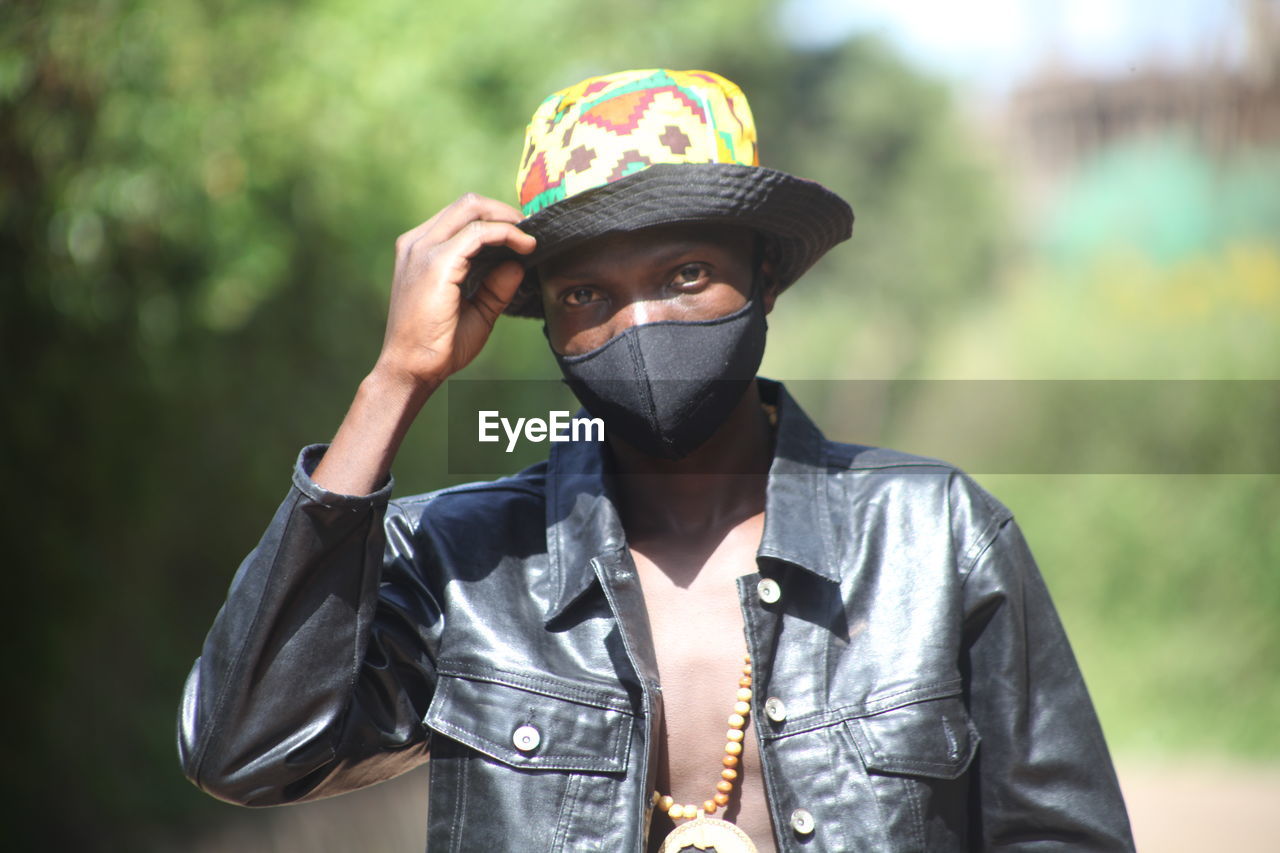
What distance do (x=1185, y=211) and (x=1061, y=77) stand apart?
3017 mm

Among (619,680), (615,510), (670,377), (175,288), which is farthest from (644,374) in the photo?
(175,288)

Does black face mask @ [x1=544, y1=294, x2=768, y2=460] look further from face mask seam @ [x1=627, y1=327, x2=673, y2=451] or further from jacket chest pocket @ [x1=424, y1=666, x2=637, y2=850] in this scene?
jacket chest pocket @ [x1=424, y1=666, x2=637, y2=850]

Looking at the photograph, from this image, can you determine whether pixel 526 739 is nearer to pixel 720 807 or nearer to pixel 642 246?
pixel 720 807

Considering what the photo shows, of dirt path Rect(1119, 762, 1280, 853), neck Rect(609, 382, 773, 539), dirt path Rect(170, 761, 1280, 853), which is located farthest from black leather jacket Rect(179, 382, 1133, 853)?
dirt path Rect(1119, 762, 1280, 853)

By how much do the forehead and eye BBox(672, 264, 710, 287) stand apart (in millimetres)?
34

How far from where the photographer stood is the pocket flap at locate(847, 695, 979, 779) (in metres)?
2.08

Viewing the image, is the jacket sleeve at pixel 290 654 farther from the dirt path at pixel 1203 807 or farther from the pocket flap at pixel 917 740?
the dirt path at pixel 1203 807

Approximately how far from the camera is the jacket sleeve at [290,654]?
2.06m

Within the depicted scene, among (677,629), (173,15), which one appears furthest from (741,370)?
(173,15)

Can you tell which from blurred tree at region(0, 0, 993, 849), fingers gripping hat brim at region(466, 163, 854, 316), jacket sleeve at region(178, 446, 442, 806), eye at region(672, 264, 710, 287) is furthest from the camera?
blurred tree at region(0, 0, 993, 849)

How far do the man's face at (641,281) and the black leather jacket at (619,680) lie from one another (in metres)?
0.34

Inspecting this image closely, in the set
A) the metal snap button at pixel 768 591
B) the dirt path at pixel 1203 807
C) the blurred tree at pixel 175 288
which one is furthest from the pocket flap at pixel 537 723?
the dirt path at pixel 1203 807

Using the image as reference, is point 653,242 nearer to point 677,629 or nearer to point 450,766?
point 677,629

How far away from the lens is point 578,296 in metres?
2.32
